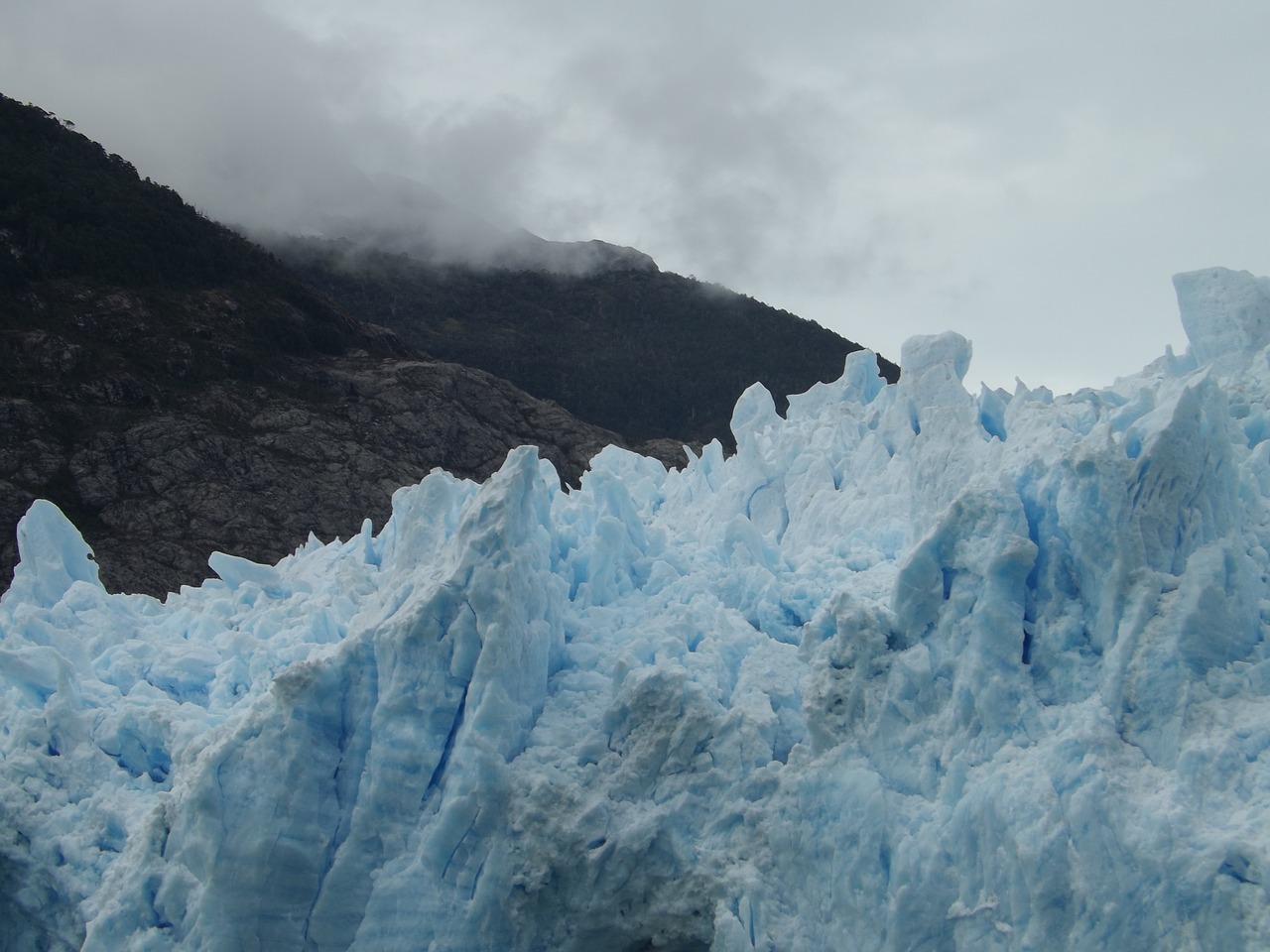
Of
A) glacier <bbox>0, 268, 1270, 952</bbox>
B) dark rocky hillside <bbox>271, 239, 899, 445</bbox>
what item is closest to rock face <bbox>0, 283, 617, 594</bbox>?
dark rocky hillside <bbox>271, 239, 899, 445</bbox>

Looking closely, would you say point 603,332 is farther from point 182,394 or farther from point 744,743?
point 744,743

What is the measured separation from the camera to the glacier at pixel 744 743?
29.7 ft

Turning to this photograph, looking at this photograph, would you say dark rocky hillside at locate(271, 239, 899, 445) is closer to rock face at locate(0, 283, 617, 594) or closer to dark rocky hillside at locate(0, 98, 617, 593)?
dark rocky hillside at locate(0, 98, 617, 593)

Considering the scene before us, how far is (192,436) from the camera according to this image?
30.4 m

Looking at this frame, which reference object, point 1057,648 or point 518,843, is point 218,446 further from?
point 1057,648

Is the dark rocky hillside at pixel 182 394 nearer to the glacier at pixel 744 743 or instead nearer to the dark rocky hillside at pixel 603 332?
the dark rocky hillside at pixel 603 332

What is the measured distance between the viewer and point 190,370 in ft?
105

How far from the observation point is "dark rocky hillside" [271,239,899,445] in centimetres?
4653

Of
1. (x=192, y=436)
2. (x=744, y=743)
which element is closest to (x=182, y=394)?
(x=192, y=436)

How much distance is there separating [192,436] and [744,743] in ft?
77.7

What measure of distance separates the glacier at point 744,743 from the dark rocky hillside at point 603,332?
30.6 m

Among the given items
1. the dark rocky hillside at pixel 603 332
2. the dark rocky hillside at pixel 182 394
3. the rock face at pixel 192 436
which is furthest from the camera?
the dark rocky hillside at pixel 603 332

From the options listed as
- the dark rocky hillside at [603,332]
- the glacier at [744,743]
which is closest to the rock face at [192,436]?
the dark rocky hillside at [603,332]

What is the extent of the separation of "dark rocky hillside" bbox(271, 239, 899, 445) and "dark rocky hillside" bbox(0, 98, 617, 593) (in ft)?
26.0
